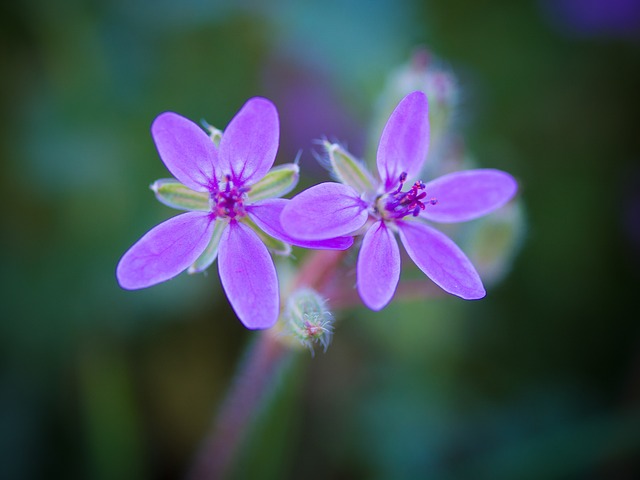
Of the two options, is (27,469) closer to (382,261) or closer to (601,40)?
(382,261)

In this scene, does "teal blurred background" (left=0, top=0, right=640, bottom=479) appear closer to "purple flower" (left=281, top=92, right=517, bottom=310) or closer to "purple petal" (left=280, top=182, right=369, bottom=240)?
"purple flower" (left=281, top=92, right=517, bottom=310)

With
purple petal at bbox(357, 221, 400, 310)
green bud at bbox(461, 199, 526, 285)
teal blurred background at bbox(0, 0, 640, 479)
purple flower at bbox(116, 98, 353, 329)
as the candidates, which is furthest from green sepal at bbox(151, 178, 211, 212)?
teal blurred background at bbox(0, 0, 640, 479)

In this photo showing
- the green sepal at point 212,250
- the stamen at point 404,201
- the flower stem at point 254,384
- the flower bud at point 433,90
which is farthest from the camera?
the flower bud at point 433,90

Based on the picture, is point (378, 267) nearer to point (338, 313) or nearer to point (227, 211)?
point (227, 211)

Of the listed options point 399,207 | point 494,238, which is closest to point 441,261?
point 399,207

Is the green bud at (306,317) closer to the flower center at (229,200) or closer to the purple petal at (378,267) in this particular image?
the purple petal at (378,267)

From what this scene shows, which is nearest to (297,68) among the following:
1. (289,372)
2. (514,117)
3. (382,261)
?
(514,117)

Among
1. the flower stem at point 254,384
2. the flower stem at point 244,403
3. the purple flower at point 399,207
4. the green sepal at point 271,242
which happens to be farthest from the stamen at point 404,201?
the flower stem at point 244,403
